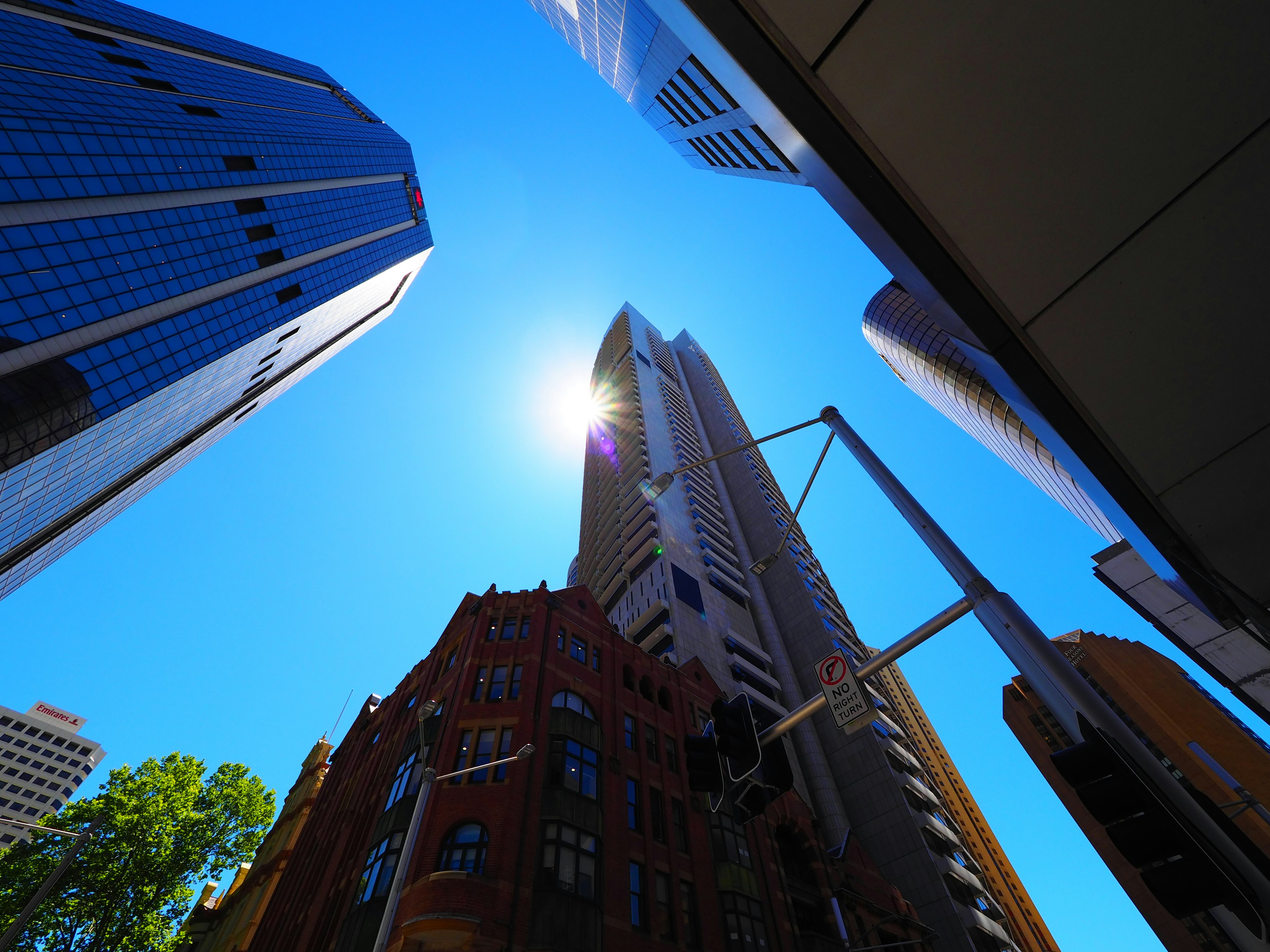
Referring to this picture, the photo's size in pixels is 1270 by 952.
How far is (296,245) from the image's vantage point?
90125 mm

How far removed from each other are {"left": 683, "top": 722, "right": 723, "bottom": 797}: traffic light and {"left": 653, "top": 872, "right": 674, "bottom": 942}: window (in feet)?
71.6

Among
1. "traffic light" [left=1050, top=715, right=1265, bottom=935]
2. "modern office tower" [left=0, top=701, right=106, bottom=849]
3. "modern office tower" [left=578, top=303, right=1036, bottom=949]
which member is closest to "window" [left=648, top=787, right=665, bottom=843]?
"modern office tower" [left=578, top=303, right=1036, bottom=949]

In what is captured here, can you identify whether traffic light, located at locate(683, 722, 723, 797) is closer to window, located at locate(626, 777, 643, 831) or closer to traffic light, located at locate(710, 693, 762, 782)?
traffic light, located at locate(710, 693, 762, 782)

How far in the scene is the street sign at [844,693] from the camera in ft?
24.0

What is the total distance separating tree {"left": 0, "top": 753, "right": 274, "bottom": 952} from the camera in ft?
106

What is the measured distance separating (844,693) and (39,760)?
213 metres

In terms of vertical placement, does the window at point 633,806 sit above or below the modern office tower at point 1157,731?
below

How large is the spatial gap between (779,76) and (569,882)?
27187 mm

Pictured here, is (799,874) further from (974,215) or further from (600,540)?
(600,540)

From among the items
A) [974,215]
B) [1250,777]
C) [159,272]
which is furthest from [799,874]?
[159,272]

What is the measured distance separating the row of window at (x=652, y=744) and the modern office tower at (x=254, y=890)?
1086 inches

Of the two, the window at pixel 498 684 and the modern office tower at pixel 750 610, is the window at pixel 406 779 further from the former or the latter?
the modern office tower at pixel 750 610

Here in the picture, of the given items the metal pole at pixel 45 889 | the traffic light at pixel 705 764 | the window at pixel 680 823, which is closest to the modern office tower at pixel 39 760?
the metal pole at pixel 45 889

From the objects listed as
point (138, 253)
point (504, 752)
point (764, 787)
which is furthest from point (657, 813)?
point (138, 253)
